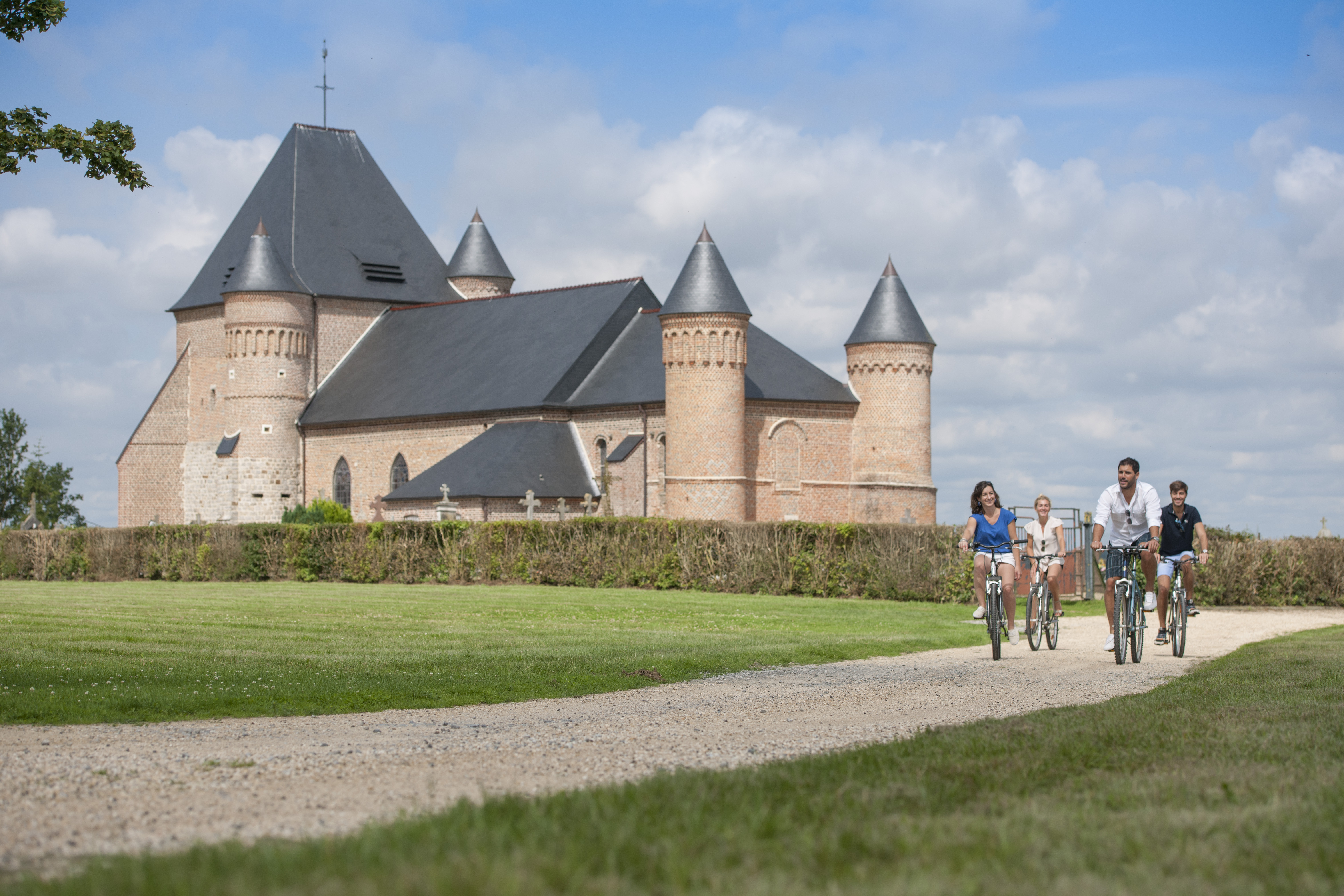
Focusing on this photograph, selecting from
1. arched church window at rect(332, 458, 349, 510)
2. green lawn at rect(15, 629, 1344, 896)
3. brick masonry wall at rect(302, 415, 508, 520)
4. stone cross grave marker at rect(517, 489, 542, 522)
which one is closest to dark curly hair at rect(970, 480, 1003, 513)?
green lawn at rect(15, 629, 1344, 896)

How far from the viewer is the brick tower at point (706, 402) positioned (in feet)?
151

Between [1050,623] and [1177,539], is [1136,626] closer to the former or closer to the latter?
[1177,539]

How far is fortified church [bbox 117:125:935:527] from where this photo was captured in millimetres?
46375

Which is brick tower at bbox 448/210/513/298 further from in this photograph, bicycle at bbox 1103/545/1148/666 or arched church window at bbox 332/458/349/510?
bicycle at bbox 1103/545/1148/666

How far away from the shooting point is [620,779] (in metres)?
6.27

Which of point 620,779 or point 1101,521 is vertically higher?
point 1101,521

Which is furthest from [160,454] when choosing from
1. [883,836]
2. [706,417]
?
[883,836]

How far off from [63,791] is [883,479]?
143 ft

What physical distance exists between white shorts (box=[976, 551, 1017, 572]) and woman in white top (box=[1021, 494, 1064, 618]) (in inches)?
49.3

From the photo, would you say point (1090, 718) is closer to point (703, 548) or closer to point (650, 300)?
point (703, 548)

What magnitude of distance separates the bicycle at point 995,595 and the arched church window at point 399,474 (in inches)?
1659

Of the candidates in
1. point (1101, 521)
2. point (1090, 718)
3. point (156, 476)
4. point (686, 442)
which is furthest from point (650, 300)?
point (1090, 718)

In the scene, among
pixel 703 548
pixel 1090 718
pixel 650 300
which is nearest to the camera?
pixel 1090 718

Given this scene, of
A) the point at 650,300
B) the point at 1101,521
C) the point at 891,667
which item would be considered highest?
the point at 650,300
